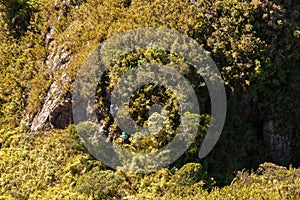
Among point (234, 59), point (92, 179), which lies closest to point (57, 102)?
point (92, 179)

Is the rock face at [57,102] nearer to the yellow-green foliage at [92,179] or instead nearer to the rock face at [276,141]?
A: the yellow-green foliage at [92,179]

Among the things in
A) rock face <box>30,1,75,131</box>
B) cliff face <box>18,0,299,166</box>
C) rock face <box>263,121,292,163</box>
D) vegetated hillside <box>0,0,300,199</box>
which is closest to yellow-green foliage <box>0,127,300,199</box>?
vegetated hillside <box>0,0,300,199</box>

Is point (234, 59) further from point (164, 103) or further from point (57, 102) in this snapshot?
point (57, 102)

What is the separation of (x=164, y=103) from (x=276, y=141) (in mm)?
5025

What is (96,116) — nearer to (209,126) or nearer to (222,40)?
(209,126)

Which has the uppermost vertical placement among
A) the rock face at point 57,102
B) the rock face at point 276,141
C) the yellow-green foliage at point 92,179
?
the rock face at point 57,102

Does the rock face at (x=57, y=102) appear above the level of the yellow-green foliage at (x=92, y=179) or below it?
above

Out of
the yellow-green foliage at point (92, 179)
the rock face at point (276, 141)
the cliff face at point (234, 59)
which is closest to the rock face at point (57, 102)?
the cliff face at point (234, 59)

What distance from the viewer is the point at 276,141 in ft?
59.6

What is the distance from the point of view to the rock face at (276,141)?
18109 mm

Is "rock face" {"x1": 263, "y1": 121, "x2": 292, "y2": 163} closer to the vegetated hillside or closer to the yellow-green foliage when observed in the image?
the vegetated hillside

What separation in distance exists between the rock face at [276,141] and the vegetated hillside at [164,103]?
4 centimetres

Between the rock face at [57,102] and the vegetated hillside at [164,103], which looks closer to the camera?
the vegetated hillside at [164,103]

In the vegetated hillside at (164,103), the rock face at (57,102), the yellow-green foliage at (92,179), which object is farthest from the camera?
the rock face at (57,102)
